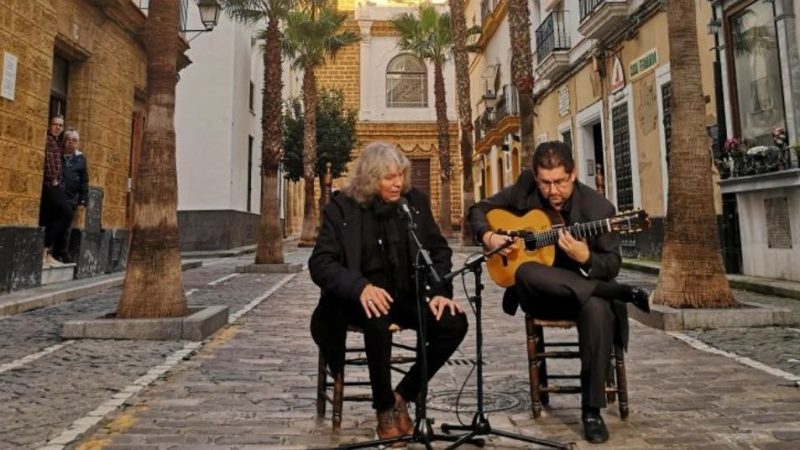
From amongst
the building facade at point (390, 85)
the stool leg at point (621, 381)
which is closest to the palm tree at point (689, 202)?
the stool leg at point (621, 381)

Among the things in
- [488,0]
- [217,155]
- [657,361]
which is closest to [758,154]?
[657,361]

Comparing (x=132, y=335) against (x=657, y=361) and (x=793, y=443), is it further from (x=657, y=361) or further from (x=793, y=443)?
(x=793, y=443)

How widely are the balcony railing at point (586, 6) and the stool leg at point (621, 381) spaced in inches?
516

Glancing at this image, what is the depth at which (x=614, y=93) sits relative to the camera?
15.3 metres

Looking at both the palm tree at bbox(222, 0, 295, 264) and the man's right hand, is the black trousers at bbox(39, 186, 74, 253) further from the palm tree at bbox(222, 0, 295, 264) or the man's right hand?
the man's right hand

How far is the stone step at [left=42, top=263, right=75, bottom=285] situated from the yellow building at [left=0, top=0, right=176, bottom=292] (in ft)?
1.26

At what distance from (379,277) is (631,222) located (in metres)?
1.38

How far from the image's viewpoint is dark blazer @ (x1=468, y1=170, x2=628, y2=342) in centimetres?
334

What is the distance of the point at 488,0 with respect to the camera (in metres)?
29.9

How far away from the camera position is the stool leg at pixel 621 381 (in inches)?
134

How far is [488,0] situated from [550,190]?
28767 millimetres

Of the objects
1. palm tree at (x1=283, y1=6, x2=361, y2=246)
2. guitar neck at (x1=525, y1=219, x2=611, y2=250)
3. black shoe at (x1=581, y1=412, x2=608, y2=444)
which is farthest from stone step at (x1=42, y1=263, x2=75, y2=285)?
palm tree at (x1=283, y1=6, x2=361, y2=246)

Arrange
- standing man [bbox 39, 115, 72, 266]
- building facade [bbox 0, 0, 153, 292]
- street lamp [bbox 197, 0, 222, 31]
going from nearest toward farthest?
building facade [bbox 0, 0, 153, 292]
standing man [bbox 39, 115, 72, 266]
street lamp [bbox 197, 0, 222, 31]

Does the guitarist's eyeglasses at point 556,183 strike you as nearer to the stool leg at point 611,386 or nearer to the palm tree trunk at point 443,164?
the stool leg at point 611,386
